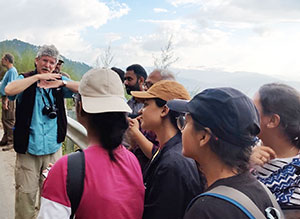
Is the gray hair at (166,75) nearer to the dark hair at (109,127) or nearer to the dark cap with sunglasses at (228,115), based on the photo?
the dark hair at (109,127)

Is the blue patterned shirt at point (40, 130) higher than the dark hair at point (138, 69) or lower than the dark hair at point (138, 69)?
lower

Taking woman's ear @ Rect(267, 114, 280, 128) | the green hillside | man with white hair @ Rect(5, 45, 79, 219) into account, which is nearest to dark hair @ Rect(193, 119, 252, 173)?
woman's ear @ Rect(267, 114, 280, 128)

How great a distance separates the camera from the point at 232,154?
4.67 ft

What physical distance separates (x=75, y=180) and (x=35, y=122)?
198cm

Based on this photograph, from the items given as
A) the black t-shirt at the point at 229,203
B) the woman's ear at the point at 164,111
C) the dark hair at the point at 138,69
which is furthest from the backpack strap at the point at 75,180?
the dark hair at the point at 138,69

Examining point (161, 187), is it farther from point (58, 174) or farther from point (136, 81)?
point (136, 81)

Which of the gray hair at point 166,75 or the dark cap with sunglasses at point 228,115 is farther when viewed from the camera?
the gray hair at point 166,75

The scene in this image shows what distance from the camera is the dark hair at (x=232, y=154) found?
4.66ft

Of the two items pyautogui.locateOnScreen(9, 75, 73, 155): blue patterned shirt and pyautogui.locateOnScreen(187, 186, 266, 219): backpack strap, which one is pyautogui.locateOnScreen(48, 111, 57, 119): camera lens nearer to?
pyautogui.locateOnScreen(9, 75, 73, 155): blue patterned shirt

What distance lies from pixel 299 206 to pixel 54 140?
8.12 feet

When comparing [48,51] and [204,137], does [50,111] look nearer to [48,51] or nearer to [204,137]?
[48,51]

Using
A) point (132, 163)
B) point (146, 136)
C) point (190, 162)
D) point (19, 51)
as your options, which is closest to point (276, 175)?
point (190, 162)

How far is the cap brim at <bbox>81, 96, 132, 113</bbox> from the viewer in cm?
169

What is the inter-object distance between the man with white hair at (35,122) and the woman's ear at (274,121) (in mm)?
2201
